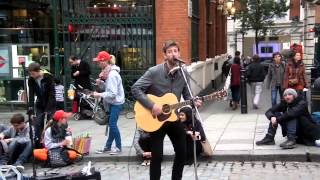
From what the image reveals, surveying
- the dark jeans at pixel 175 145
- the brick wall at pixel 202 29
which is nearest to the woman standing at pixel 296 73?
the dark jeans at pixel 175 145

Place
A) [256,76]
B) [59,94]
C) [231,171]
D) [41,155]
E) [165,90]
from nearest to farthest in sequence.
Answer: [165,90] → [231,171] → [41,155] → [59,94] → [256,76]

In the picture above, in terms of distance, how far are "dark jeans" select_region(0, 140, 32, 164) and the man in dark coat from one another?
5.52m

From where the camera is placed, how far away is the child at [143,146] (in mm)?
8789

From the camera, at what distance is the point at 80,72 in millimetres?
14938

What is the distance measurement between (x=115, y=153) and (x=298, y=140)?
124 inches

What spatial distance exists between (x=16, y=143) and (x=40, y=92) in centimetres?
96

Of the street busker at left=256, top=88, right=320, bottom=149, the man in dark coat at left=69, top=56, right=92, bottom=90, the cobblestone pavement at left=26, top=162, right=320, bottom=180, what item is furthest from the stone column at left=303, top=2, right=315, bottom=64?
the cobblestone pavement at left=26, top=162, right=320, bottom=180

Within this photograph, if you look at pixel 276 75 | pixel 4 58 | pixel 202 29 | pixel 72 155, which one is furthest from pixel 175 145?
pixel 202 29

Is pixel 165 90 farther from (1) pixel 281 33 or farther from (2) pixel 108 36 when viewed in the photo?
(1) pixel 281 33

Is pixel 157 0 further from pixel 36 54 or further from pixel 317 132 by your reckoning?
pixel 317 132

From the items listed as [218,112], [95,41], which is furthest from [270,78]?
[95,41]

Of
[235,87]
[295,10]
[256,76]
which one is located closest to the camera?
[256,76]

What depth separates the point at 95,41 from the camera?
52.3 feet

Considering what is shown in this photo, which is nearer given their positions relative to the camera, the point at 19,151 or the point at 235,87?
the point at 19,151
